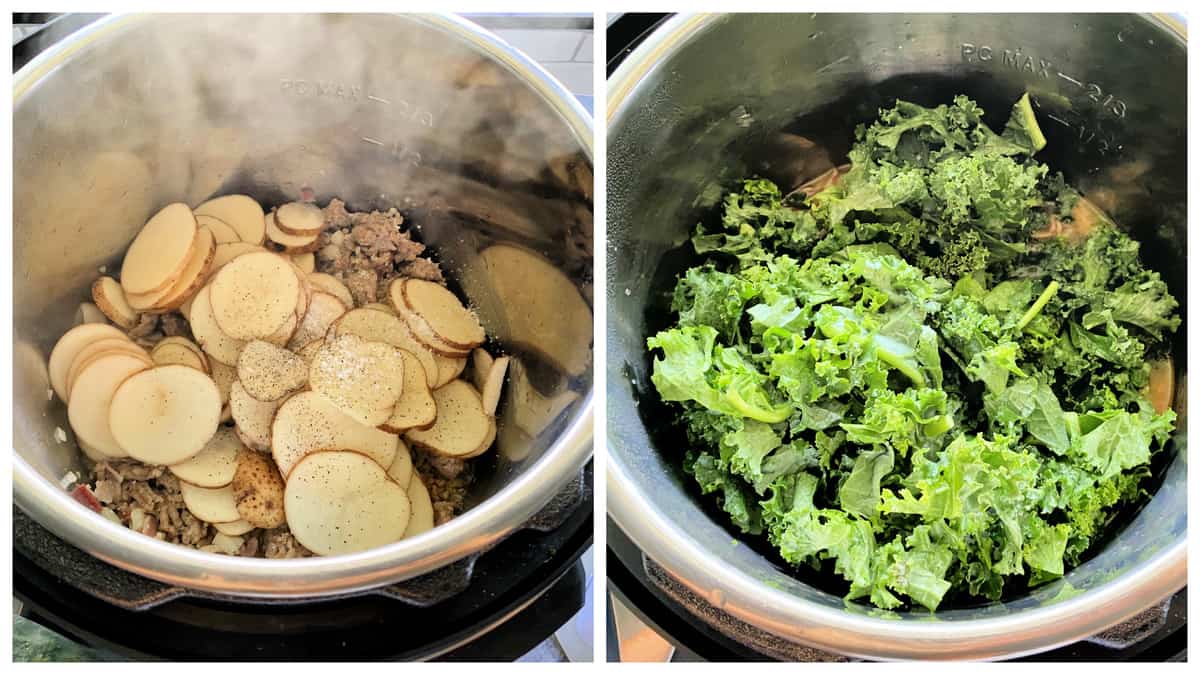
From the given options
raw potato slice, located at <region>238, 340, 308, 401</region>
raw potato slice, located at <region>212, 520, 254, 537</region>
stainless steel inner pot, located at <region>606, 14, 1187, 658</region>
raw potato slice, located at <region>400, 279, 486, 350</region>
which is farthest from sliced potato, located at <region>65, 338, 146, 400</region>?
stainless steel inner pot, located at <region>606, 14, 1187, 658</region>

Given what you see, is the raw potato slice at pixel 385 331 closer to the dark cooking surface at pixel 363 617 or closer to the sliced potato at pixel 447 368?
the sliced potato at pixel 447 368

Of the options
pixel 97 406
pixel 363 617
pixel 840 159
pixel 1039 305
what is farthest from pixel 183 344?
pixel 1039 305

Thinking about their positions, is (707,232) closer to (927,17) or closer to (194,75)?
(927,17)

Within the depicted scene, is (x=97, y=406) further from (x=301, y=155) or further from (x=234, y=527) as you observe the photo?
(x=301, y=155)

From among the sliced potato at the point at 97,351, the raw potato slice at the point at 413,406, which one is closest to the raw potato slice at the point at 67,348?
the sliced potato at the point at 97,351
